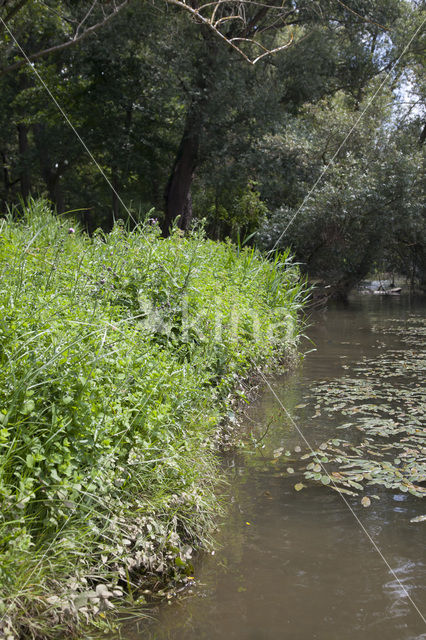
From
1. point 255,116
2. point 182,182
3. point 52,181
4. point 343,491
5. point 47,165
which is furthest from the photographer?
point 52,181

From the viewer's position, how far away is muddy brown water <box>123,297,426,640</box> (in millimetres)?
2678

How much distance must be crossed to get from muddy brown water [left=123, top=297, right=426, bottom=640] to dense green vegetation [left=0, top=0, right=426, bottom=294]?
1057 cm

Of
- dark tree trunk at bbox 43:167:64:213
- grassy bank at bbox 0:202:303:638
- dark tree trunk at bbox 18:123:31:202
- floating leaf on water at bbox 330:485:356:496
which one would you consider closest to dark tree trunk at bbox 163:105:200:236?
dark tree trunk at bbox 43:167:64:213

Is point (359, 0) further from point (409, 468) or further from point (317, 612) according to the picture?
point (317, 612)

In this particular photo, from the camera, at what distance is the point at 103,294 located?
466 centimetres

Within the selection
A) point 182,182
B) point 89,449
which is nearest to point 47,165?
point 182,182

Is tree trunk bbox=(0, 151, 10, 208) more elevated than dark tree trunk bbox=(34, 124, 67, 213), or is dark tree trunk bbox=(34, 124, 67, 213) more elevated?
dark tree trunk bbox=(34, 124, 67, 213)

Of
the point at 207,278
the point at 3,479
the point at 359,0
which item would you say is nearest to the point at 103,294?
the point at 207,278

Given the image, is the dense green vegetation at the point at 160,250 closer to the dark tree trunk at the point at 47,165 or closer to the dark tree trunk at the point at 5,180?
the dark tree trunk at the point at 47,165

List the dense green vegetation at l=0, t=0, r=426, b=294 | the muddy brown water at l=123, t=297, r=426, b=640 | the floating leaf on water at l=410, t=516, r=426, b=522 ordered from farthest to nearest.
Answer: the dense green vegetation at l=0, t=0, r=426, b=294, the floating leaf on water at l=410, t=516, r=426, b=522, the muddy brown water at l=123, t=297, r=426, b=640

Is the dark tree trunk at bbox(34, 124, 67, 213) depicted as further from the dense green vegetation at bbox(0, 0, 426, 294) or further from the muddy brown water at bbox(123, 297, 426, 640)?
the muddy brown water at bbox(123, 297, 426, 640)

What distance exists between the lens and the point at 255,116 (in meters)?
16.5

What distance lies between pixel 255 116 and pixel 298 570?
15.0 m

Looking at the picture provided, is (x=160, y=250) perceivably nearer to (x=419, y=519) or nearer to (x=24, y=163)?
(x=419, y=519)
